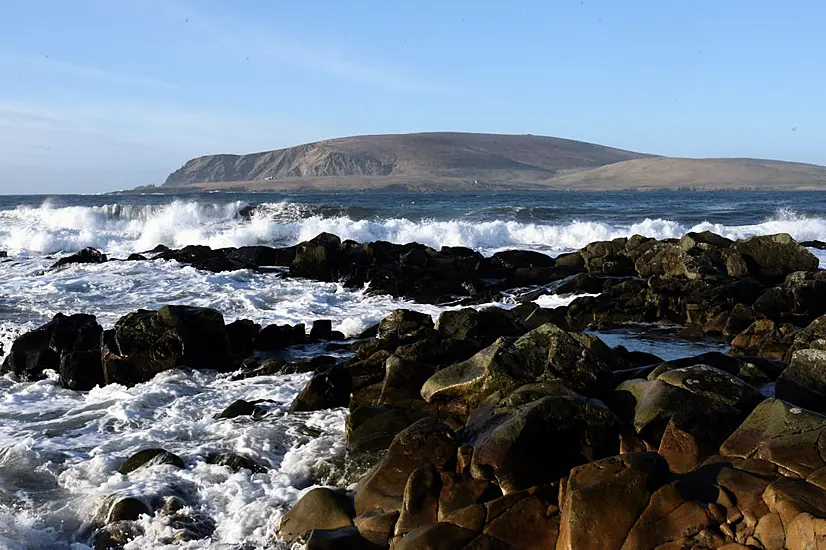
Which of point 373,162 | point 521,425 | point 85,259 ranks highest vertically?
point 373,162

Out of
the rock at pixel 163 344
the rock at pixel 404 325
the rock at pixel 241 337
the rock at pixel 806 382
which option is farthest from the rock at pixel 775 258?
the rock at pixel 163 344

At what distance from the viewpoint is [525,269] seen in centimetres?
1922

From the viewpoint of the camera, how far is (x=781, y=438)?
5551mm

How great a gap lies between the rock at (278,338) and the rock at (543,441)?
7.08 meters

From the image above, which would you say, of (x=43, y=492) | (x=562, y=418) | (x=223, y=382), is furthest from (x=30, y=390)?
(x=562, y=418)

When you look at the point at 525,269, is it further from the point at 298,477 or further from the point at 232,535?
the point at 232,535

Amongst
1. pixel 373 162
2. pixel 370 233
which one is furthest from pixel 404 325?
pixel 373 162

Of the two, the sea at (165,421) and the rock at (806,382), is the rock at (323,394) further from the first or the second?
the rock at (806,382)

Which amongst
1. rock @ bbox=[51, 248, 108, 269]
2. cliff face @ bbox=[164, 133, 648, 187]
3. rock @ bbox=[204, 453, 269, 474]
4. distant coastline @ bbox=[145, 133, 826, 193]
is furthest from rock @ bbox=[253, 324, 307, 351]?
cliff face @ bbox=[164, 133, 648, 187]

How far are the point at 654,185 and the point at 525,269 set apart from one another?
122509mm

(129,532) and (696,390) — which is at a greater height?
(696,390)

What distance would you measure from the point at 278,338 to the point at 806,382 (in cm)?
808

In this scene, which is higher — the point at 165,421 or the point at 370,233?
the point at 165,421

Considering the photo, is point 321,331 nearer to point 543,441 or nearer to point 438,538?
point 543,441
